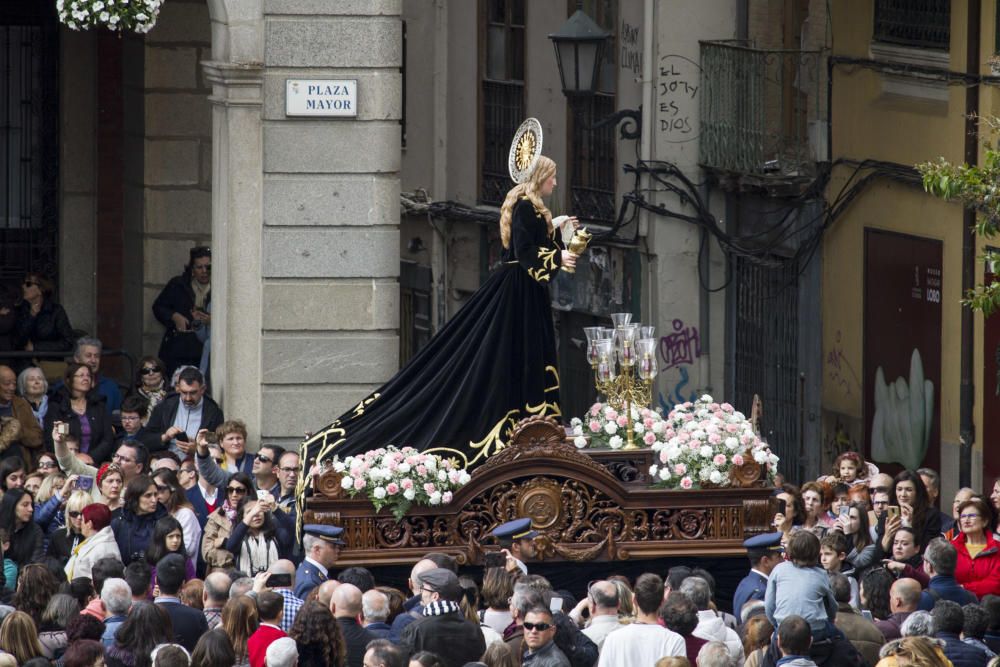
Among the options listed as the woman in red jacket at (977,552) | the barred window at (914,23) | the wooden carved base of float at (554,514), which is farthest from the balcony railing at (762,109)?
the woman in red jacket at (977,552)

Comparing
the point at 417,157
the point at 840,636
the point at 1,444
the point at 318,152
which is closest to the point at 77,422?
the point at 1,444

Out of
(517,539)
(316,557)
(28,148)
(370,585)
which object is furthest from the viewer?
(28,148)

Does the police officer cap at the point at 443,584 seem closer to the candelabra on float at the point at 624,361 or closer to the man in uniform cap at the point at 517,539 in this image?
the man in uniform cap at the point at 517,539

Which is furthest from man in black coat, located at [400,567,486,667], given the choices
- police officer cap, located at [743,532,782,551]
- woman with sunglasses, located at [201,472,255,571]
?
woman with sunglasses, located at [201,472,255,571]

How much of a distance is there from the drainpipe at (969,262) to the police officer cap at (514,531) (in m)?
5.35

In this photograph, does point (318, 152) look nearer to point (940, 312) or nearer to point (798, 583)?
point (940, 312)

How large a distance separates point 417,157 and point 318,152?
931cm

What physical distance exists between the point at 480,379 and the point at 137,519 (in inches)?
81.7

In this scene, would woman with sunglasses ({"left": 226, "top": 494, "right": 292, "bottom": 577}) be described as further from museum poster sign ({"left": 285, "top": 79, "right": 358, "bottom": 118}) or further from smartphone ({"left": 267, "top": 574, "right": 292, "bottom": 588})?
museum poster sign ({"left": 285, "top": 79, "right": 358, "bottom": 118})

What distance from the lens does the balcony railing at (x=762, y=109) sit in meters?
20.1

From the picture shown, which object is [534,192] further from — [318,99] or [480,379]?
[318,99]

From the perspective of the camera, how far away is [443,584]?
11.0m

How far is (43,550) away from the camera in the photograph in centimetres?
1383

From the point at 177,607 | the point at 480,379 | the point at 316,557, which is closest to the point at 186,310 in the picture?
the point at 480,379
